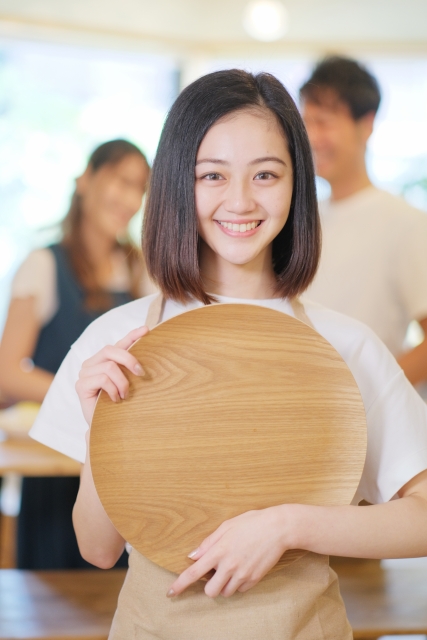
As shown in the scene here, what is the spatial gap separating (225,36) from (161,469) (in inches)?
151

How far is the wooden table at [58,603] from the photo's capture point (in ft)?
4.92

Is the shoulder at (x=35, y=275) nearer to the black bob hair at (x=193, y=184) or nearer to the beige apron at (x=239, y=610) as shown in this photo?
the black bob hair at (x=193, y=184)

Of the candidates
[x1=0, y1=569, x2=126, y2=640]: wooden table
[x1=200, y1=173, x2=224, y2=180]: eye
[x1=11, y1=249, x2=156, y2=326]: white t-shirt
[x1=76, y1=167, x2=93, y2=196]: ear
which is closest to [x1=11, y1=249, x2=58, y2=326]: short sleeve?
[x1=11, y1=249, x2=156, y2=326]: white t-shirt

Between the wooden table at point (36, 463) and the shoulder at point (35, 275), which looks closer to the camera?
the wooden table at point (36, 463)

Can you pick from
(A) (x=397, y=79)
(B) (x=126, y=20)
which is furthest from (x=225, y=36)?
(A) (x=397, y=79)

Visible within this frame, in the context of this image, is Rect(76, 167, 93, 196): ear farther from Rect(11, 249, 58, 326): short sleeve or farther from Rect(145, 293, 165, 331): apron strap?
Rect(145, 293, 165, 331): apron strap

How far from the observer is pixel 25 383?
203 cm

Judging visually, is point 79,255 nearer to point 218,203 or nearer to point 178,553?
point 218,203

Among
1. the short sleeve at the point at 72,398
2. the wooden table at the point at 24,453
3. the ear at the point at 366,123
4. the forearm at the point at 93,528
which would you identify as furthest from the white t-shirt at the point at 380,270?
the forearm at the point at 93,528

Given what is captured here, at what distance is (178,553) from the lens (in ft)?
3.01

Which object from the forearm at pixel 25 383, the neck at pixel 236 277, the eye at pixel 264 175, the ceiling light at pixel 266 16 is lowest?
the forearm at pixel 25 383

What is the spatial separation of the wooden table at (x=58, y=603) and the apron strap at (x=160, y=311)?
31.0 inches

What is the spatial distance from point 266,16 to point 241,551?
130 inches

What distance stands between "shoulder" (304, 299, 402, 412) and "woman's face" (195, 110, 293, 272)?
158 millimetres
